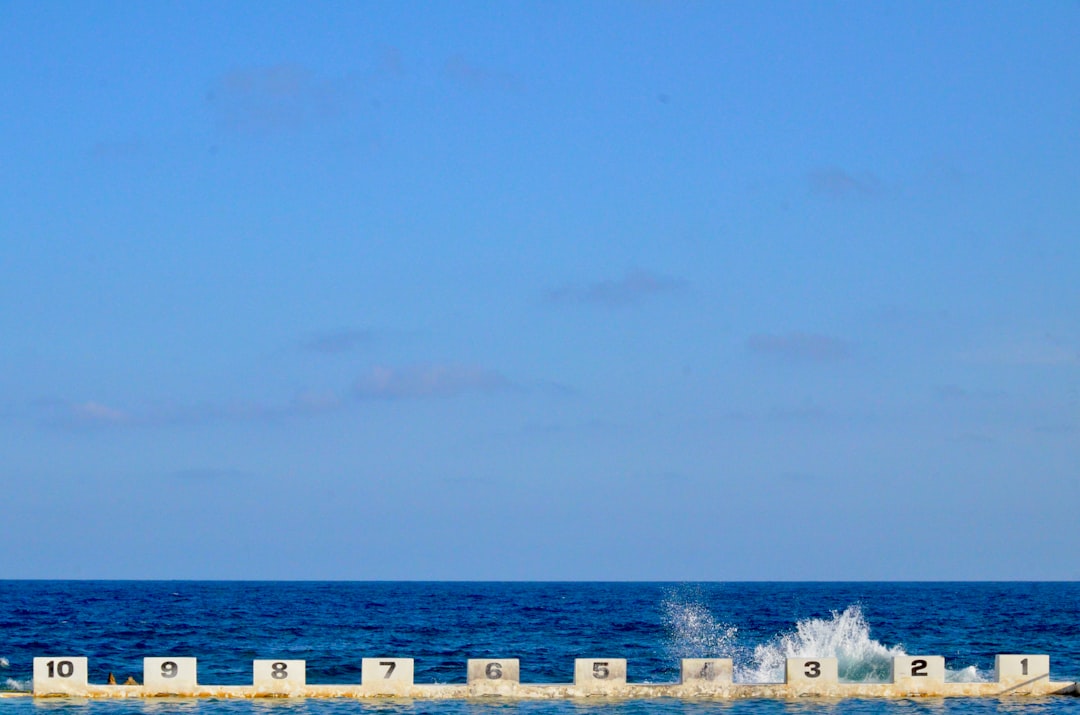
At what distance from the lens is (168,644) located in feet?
226

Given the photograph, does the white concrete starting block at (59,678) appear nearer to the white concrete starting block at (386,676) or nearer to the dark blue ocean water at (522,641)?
the dark blue ocean water at (522,641)

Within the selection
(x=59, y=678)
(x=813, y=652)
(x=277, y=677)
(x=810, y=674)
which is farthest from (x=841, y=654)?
(x=59, y=678)

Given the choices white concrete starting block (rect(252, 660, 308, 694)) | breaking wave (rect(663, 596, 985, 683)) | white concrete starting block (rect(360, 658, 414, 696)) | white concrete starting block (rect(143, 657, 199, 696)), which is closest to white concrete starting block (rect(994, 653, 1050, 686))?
breaking wave (rect(663, 596, 985, 683))

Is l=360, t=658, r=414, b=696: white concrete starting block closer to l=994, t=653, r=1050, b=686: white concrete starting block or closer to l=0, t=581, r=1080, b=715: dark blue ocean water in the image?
A: l=0, t=581, r=1080, b=715: dark blue ocean water

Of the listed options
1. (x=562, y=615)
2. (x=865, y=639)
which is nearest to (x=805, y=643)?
(x=865, y=639)

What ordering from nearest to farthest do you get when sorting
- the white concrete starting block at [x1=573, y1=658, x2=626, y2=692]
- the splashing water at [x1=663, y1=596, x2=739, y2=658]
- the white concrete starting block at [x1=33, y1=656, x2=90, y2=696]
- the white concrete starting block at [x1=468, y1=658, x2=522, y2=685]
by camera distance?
the white concrete starting block at [x1=33, y1=656, x2=90, y2=696], the white concrete starting block at [x1=573, y1=658, x2=626, y2=692], the white concrete starting block at [x1=468, y1=658, x2=522, y2=685], the splashing water at [x1=663, y1=596, x2=739, y2=658]

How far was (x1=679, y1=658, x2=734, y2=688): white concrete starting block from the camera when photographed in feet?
116

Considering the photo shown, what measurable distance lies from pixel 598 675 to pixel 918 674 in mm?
8172

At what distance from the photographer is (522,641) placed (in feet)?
233

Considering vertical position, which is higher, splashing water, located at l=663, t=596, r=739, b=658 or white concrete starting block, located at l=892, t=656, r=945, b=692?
white concrete starting block, located at l=892, t=656, r=945, b=692

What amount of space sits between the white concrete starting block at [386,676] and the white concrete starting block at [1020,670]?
1510 cm

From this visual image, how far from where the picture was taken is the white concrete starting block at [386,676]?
35.3 m

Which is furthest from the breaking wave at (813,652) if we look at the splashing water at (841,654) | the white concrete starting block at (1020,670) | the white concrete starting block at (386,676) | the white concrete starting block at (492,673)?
the white concrete starting block at (386,676)

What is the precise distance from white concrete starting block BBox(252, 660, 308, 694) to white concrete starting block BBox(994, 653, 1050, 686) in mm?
17771
